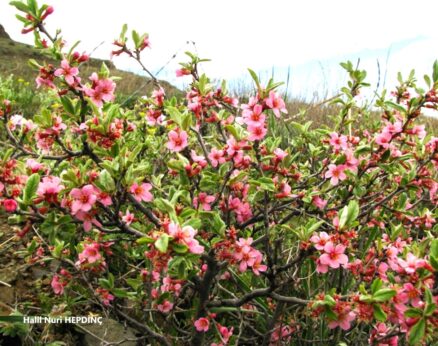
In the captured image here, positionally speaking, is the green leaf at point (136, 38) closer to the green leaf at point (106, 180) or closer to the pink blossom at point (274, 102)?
the pink blossom at point (274, 102)

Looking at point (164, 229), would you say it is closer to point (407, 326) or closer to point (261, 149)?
point (261, 149)

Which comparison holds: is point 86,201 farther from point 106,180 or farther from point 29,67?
point 29,67

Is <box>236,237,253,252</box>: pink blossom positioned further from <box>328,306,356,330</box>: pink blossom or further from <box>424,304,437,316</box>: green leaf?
<box>424,304,437,316</box>: green leaf

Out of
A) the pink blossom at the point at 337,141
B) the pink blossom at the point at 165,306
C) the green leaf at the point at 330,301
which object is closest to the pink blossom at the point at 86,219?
the pink blossom at the point at 165,306

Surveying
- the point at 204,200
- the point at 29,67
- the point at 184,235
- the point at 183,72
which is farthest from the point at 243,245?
the point at 29,67

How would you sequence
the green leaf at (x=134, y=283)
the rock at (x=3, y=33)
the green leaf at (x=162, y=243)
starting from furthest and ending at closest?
the rock at (x=3, y=33)
the green leaf at (x=134, y=283)
the green leaf at (x=162, y=243)

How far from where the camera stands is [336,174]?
233cm

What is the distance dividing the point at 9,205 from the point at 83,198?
285 mm

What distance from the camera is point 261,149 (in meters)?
2.25

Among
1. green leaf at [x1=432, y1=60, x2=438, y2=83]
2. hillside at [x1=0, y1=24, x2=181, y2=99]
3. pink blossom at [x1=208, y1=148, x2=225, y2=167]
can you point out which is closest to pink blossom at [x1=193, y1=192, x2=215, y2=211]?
pink blossom at [x1=208, y1=148, x2=225, y2=167]

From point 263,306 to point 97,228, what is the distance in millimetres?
1209

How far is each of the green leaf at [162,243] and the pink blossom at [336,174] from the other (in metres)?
1.10

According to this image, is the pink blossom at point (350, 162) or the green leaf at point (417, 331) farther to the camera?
the pink blossom at point (350, 162)

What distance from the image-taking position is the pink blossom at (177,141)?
82.3 inches
